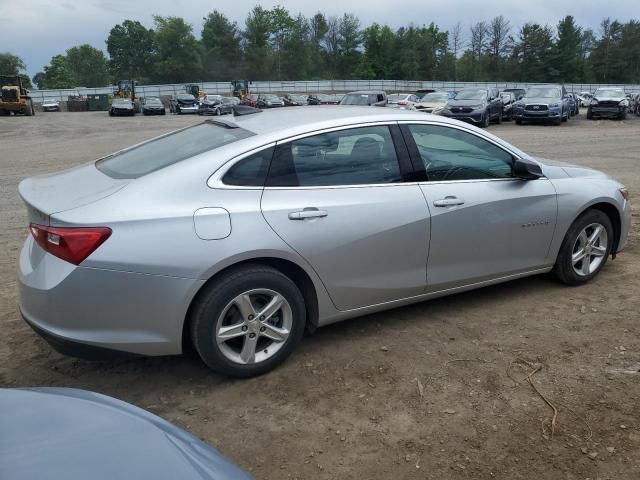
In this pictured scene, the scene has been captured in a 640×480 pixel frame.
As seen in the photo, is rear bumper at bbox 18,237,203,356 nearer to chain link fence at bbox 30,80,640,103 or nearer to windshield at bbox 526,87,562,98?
windshield at bbox 526,87,562,98

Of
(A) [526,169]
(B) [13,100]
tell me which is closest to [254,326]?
(A) [526,169]

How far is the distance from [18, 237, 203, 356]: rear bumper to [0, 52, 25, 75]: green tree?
122097 mm

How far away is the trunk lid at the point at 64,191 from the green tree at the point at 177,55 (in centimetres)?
10402

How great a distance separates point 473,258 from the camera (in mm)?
4195

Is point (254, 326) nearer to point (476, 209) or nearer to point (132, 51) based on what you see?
point (476, 209)

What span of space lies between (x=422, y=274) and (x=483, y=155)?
3.55ft

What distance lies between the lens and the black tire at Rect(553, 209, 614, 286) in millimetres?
4699

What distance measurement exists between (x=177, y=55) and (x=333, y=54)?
29200 millimetres

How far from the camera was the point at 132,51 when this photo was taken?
114375 millimetres

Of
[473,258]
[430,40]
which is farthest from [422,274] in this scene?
[430,40]

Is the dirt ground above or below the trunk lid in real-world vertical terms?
below

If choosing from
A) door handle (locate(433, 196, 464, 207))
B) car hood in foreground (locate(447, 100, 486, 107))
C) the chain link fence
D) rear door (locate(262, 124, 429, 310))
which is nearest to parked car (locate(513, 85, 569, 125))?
car hood in foreground (locate(447, 100, 486, 107))

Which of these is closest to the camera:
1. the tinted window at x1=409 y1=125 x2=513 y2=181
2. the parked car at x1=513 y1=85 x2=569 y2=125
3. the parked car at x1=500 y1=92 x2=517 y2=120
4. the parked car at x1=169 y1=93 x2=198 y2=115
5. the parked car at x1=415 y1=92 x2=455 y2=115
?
the tinted window at x1=409 y1=125 x2=513 y2=181

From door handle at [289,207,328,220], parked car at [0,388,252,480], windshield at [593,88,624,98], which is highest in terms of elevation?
windshield at [593,88,624,98]
